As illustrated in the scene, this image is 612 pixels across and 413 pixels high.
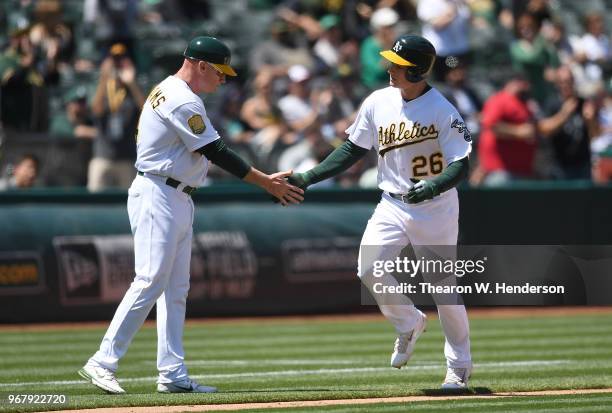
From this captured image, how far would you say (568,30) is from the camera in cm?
2175

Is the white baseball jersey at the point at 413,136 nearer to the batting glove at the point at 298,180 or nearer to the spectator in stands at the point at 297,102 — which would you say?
the batting glove at the point at 298,180

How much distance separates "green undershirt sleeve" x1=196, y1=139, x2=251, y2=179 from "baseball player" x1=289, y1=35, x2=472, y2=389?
0.90m

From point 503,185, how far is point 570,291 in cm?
292

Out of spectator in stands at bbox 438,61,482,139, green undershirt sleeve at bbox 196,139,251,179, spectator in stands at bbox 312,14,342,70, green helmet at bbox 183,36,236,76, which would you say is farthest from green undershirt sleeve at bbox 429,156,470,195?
spectator in stands at bbox 312,14,342,70

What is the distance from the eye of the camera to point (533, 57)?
18.4 m

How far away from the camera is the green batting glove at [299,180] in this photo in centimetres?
852

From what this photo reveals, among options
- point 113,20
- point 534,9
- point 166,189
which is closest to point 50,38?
point 113,20

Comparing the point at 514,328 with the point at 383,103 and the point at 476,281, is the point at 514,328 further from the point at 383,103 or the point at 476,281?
the point at 383,103

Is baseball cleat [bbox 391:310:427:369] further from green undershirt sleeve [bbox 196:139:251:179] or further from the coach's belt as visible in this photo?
green undershirt sleeve [bbox 196:139:251:179]

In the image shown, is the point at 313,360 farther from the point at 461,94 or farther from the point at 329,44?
the point at 329,44

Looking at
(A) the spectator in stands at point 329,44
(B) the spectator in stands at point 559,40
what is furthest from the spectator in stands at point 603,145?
(A) the spectator in stands at point 329,44

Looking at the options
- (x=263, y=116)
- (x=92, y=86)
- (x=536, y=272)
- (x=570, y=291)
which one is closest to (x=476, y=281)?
(x=536, y=272)

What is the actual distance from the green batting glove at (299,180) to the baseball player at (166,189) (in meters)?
0.48

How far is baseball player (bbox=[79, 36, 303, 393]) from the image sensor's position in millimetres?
7938
